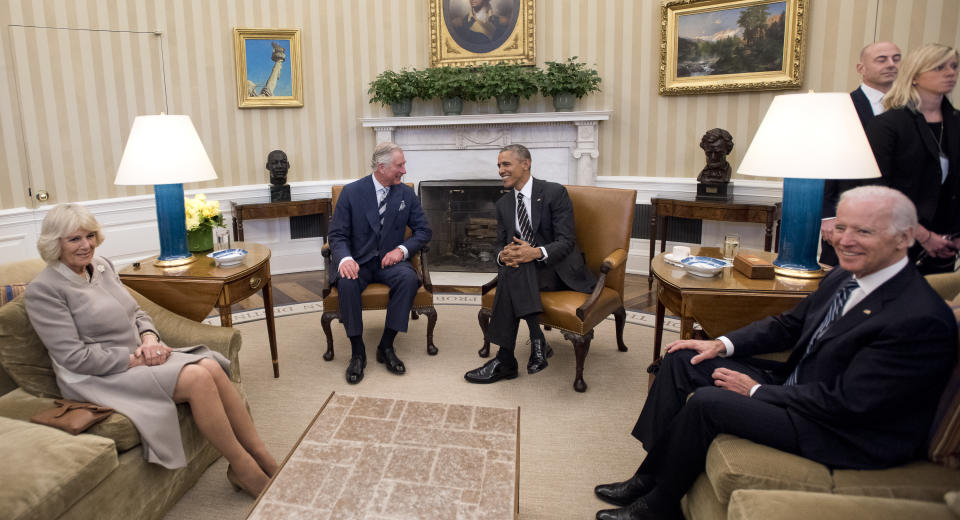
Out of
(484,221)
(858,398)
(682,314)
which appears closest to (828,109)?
(682,314)

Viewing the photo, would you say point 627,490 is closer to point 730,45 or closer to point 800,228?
point 800,228

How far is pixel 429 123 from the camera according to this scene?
20.1 feet

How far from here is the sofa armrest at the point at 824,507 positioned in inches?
59.5

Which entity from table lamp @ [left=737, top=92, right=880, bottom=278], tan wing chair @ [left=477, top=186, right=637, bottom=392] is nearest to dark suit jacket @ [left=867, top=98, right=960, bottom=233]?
table lamp @ [left=737, top=92, right=880, bottom=278]

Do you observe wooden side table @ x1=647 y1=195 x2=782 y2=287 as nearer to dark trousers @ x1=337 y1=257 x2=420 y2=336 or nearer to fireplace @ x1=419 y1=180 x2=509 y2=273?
fireplace @ x1=419 y1=180 x2=509 y2=273

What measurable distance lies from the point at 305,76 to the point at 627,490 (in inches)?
212

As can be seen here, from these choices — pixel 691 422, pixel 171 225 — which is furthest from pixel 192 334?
pixel 691 422

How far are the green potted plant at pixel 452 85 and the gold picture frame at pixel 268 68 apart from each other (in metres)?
1.42

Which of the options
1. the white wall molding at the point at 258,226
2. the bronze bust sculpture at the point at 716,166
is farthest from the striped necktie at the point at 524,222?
the white wall molding at the point at 258,226

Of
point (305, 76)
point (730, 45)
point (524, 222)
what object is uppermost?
point (730, 45)

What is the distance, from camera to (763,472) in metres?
1.82

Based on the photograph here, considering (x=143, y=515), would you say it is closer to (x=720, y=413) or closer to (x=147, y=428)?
(x=147, y=428)

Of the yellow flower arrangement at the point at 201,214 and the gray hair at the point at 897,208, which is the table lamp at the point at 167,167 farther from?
the gray hair at the point at 897,208

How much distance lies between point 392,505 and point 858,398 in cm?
142
